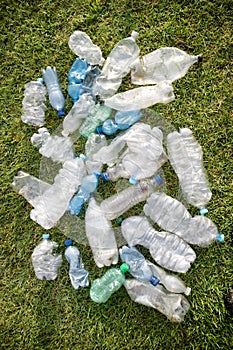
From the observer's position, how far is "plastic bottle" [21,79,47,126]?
3.53 meters

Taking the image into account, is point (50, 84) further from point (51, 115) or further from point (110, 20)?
point (110, 20)

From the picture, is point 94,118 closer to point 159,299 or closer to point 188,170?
point 188,170

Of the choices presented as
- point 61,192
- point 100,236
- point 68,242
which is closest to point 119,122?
point 61,192

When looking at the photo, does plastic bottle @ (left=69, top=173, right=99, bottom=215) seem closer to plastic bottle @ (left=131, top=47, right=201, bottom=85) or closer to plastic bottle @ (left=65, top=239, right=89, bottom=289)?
plastic bottle @ (left=65, top=239, right=89, bottom=289)

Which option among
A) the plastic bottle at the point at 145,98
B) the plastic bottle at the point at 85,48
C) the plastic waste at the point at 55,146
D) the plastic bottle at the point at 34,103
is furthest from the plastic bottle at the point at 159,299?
the plastic bottle at the point at 85,48

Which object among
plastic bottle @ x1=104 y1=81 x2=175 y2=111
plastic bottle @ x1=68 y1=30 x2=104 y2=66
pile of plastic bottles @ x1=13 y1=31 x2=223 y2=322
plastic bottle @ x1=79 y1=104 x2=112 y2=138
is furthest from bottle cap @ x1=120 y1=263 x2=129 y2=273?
plastic bottle @ x1=68 y1=30 x2=104 y2=66

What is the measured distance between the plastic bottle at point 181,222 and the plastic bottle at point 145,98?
0.65 metres

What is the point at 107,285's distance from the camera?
133 inches

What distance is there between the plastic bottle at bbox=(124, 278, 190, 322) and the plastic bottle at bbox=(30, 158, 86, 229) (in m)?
0.71

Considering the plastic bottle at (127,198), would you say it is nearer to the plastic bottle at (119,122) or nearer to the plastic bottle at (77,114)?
the plastic bottle at (119,122)

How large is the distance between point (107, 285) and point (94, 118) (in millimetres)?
1212

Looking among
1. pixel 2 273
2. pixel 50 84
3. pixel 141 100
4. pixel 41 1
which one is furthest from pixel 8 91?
pixel 2 273

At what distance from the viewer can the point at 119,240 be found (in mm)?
3400

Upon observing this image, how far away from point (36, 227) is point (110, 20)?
166cm
